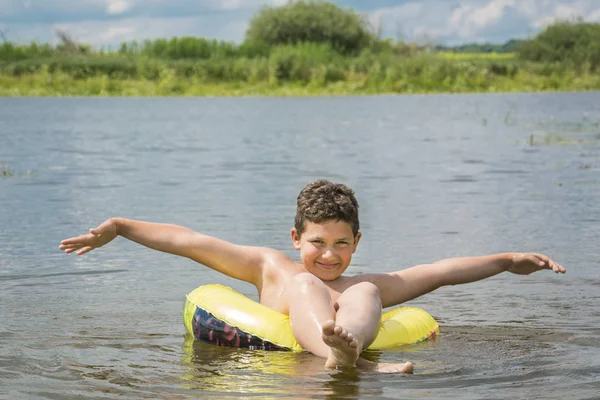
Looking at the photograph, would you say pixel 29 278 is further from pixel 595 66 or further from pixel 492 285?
pixel 595 66

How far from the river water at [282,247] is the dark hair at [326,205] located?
699 millimetres

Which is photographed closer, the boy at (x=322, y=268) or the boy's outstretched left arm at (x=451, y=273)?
the boy at (x=322, y=268)

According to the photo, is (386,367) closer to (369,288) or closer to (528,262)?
(369,288)

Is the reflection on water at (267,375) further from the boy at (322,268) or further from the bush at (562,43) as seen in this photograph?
the bush at (562,43)

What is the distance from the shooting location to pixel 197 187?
15.0 m

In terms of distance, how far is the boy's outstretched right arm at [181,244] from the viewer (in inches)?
242

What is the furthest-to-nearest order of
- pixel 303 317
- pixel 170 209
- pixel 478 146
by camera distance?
pixel 478 146 → pixel 170 209 → pixel 303 317

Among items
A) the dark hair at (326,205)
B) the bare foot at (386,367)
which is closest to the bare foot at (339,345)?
the bare foot at (386,367)

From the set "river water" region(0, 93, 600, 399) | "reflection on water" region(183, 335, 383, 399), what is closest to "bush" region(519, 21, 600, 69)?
"river water" region(0, 93, 600, 399)

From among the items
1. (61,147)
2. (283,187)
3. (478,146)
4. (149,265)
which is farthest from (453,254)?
(61,147)

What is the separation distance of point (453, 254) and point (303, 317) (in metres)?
3.87

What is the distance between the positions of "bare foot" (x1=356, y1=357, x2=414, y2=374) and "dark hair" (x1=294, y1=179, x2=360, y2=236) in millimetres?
831

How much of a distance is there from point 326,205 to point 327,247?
0.71 ft

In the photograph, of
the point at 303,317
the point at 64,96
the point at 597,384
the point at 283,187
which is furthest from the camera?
the point at 64,96
